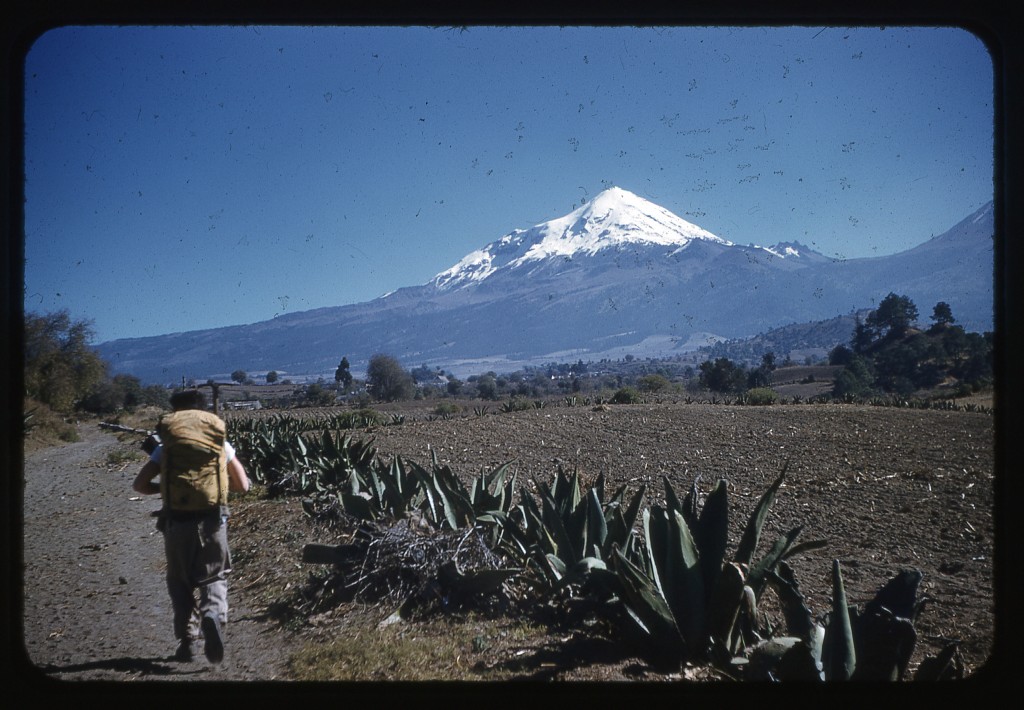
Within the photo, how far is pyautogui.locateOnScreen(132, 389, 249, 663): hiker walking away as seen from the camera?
3.43m

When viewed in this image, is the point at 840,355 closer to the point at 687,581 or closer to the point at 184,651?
the point at 687,581

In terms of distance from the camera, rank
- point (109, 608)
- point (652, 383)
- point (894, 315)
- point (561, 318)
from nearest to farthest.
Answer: point (109, 608) → point (894, 315) → point (652, 383) → point (561, 318)

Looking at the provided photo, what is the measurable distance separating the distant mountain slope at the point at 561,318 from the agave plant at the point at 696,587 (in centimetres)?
146

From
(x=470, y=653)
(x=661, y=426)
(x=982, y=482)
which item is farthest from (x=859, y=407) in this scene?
(x=470, y=653)

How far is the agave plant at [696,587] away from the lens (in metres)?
2.95

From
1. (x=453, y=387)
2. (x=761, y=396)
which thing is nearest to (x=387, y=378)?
(x=453, y=387)

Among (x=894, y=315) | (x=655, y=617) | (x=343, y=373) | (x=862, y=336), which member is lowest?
(x=655, y=617)

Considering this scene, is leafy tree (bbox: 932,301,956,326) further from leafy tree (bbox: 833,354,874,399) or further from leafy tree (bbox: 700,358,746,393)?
leafy tree (bbox: 700,358,746,393)

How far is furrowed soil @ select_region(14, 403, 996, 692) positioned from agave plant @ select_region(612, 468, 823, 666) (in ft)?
0.49

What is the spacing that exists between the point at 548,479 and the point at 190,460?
595cm

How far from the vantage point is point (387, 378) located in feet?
68.1
